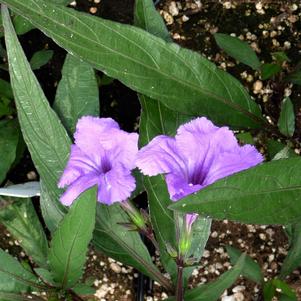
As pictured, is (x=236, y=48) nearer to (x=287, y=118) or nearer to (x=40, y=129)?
(x=287, y=118)

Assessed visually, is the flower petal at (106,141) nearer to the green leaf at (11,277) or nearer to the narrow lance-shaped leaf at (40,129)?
the narrow lance-shaped leaf at (40,129)

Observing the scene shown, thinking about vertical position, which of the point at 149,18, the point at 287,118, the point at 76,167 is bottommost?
the point at 76,167

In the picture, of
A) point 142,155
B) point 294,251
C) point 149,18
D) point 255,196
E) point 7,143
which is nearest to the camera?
point 255,196

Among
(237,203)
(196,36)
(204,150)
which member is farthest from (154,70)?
(196,36)

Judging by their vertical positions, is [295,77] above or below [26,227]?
above

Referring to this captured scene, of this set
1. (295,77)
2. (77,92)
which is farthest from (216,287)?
(295,77)

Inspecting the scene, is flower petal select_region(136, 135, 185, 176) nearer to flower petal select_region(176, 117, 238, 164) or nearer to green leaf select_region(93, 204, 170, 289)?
flower petal select_region(176, 117, 238, 164)
